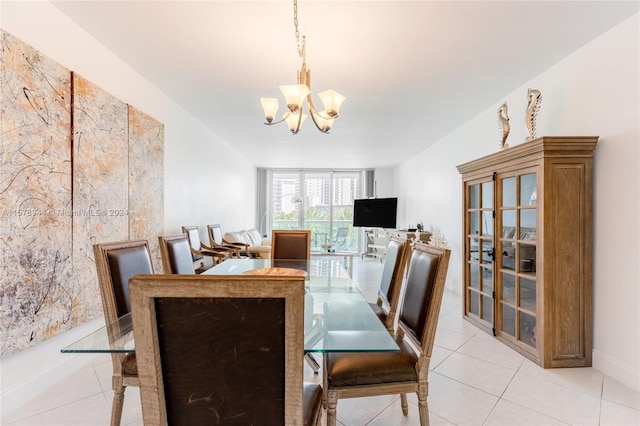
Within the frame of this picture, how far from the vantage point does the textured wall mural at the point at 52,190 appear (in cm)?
172

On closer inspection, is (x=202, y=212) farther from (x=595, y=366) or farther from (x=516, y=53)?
(x=595, y=366)

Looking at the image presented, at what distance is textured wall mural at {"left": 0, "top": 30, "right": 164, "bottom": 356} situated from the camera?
1725 mm

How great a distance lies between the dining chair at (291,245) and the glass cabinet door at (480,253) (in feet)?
5.87

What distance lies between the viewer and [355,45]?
7.93 feet

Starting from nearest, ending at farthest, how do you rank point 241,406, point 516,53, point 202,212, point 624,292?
point 241,406 → point 624,292 → point 516,53 → point 202,212

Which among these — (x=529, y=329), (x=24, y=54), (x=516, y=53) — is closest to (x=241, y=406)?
(x=24, y=54)

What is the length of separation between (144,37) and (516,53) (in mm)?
2913

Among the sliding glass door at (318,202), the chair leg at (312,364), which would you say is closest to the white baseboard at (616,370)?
the chair leg at (312,364)

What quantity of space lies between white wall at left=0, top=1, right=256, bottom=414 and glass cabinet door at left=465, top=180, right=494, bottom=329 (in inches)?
135

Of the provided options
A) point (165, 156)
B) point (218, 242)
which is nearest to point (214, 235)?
point (218, 242)

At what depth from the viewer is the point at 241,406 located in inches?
34.1

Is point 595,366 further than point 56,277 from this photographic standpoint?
Yes

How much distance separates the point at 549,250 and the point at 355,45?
2159 mm

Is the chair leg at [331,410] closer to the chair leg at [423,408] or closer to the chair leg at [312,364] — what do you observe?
the chair leg at [423,408]
